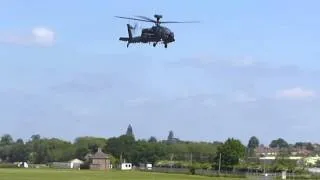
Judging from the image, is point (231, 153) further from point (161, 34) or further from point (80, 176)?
point (161, 34)

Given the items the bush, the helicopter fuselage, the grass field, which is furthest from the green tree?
the helicopter fuselage

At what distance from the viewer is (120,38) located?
64.9 meters

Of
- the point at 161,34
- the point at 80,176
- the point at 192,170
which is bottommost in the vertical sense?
the point at 80,176

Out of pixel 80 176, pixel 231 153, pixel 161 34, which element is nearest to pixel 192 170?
pixel 231 153

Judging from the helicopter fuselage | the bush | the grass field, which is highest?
the helicopter fuselage

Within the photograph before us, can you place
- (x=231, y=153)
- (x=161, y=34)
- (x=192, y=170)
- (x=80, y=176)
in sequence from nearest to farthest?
(x=161, y=34), (x=80, y=176), (x=231, y=153), (x=192, y=170)

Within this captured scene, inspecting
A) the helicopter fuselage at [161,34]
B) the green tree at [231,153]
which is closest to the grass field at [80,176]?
the green tree at [231,153]

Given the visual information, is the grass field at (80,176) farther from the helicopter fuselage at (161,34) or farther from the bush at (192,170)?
the helicopter fuselage at (161,34)

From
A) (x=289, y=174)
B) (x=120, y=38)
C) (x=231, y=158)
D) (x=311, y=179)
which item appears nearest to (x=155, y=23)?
(x=120, y=38)

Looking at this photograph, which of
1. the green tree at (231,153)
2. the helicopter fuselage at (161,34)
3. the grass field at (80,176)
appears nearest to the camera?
the helicopter fuselage at (161,34)

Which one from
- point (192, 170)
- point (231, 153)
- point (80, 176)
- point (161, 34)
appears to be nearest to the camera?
point (161, 34)

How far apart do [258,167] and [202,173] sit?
1160 cm

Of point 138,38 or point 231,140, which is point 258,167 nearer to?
point 231,140

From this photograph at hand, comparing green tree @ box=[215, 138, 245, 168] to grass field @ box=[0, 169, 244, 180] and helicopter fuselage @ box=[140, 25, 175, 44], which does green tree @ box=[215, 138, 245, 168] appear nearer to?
grass field @ box=[0, 169, 244, 180]
